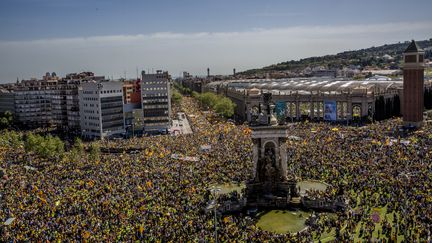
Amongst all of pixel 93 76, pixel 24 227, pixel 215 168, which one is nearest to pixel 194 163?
pixel 215 168

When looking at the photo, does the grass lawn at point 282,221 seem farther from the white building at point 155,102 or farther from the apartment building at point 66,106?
the apartment building at point 66,106

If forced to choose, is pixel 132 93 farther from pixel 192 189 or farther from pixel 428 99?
pixel 428 99

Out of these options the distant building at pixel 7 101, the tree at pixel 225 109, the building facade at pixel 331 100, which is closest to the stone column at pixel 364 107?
the building facade at pixel 331 100

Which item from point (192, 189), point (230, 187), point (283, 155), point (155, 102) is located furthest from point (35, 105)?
point (283, 155)

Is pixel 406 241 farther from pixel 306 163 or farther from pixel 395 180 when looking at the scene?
pixel 306 163

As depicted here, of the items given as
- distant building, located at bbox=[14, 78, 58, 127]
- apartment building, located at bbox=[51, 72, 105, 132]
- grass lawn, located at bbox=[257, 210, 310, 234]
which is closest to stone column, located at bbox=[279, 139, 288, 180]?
grass lawn, located at bbox=[257, 210, 310, 234]

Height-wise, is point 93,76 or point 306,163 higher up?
point 93,76
